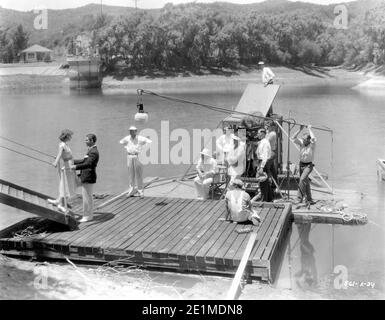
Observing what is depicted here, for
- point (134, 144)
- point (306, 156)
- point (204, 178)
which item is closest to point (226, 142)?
point (204, 178)

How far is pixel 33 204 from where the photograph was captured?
10.9 metres

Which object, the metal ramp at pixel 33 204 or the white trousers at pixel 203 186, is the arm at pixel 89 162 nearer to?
the metal ramp at pixel 33 204

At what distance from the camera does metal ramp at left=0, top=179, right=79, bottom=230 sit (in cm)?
1087

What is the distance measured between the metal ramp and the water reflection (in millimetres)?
5063

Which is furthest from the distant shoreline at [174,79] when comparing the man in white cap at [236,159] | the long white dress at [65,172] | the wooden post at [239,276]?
the wooden post at [239,276]

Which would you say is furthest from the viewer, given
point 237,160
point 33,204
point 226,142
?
point 226,142

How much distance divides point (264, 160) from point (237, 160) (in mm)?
691

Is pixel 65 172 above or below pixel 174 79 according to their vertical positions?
below

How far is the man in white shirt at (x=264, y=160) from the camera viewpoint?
13.3 metres

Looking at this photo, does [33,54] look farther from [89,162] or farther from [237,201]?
[237,201]

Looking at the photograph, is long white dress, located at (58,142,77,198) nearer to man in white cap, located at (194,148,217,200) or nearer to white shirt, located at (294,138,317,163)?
man in white cap, located at (194,148,217,200)

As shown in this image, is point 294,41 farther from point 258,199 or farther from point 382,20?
point 258,199

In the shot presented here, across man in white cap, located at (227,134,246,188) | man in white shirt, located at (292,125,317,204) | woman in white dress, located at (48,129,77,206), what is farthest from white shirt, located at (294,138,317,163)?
woman in white dress, located at (48,129,77,206)

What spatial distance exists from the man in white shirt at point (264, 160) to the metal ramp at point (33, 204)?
16.0 ft
